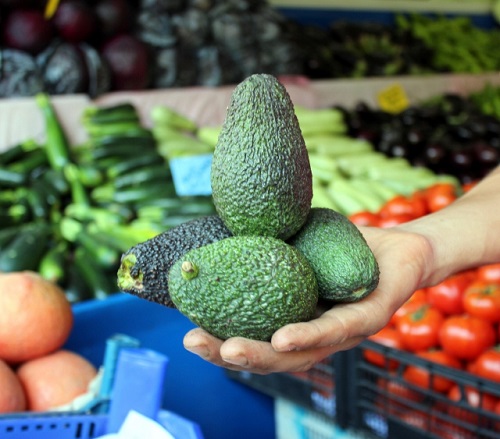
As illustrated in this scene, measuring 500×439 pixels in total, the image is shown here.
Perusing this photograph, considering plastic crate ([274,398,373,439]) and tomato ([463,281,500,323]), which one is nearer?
tomato ([463,281,500,323])

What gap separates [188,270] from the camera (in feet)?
2.87

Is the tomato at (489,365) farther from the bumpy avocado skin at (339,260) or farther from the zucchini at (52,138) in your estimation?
the zucchini at (52,138)

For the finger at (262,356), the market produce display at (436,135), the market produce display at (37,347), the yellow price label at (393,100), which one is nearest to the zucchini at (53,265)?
the market produce display at (37,347)

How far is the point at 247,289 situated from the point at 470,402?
3.43 feet

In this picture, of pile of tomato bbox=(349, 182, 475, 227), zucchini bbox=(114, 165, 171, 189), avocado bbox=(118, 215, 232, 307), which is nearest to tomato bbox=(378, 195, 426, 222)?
pile of tomato bbox=(349, 182, 475, 227)

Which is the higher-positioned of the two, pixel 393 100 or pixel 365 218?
pixel 393 100

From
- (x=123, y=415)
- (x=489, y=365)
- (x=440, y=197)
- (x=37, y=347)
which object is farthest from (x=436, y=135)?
(x=123, y=415)

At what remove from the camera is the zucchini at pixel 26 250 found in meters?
2.15

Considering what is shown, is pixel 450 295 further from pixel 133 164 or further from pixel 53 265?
pixel 133 164

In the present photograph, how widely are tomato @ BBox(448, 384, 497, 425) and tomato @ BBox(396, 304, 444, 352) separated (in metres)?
0.19

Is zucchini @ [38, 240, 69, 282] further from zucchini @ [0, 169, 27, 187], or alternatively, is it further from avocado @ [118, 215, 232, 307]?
avocado @ [118, 215, 232, 307]

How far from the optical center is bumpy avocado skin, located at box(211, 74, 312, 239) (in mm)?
956

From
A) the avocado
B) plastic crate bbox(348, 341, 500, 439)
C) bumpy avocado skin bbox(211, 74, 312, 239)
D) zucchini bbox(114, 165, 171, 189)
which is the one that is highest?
bumpy avocado skin bbox(211, 74, 312, 239)

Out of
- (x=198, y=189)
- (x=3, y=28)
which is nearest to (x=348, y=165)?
(x=198, y=189)
